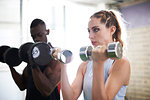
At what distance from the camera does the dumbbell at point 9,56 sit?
1.54m

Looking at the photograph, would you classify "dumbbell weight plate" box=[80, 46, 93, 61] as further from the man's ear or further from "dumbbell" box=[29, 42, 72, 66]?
the man's ear

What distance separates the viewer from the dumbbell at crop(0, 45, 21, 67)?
1535 millimetres

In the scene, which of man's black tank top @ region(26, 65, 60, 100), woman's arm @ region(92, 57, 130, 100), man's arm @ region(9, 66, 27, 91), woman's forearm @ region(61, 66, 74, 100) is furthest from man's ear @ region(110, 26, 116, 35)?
man's arm @ region(9, 66, 27, 91)

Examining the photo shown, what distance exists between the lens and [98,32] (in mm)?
1201

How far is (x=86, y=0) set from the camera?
11.8 feet

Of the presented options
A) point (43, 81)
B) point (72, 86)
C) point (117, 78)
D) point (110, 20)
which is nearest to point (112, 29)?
point (110, 20)

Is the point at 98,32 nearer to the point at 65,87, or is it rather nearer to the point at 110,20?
the point at 110,20

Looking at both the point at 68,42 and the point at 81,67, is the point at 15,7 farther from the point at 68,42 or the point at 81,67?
the point at 68,42

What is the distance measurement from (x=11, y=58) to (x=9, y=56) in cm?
2

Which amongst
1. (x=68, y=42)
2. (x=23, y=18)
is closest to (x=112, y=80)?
(x=23, y=18)

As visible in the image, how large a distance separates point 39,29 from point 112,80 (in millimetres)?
748

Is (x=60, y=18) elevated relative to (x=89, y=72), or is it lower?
elevated

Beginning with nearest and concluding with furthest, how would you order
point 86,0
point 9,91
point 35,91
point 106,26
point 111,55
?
1. point 111,55
2. point 106,26
3. point 35,91
4. point 9,91
5. point 86,0

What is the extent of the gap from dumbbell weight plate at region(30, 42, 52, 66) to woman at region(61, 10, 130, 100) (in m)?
0.14
